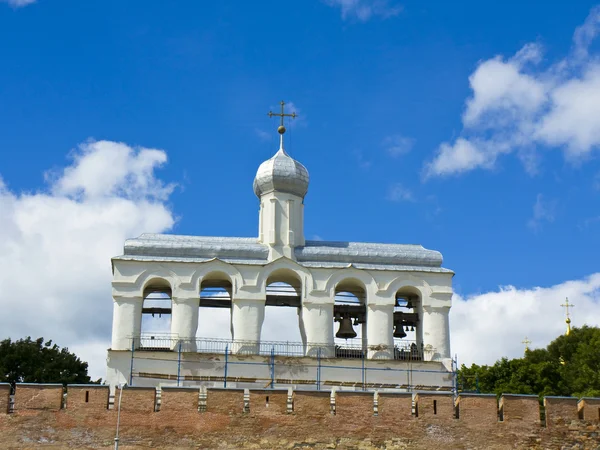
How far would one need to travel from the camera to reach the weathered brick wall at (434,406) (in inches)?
997

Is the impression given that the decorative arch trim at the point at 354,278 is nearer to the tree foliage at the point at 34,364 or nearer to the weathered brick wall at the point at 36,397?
the weathered brick wall at the point at 36,397

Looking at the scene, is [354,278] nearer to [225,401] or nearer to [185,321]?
[185,321]

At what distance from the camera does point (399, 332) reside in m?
32.6

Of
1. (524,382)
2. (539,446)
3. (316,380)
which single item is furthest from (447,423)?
(524,382)

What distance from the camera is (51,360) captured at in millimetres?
39938

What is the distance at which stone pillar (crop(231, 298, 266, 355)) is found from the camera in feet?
98.3

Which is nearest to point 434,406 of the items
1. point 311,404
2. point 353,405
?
point 353,405

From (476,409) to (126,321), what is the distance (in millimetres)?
9930

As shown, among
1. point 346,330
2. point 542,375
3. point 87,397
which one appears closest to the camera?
point 87,397

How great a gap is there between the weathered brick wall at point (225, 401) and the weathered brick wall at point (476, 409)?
506cm

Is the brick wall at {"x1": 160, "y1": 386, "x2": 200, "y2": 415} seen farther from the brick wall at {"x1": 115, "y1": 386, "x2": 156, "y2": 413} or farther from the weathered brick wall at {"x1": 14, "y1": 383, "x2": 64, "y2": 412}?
the weathered brick wall at {"x1": 14, "y1": 383, "x2": 64, "y2": 412}

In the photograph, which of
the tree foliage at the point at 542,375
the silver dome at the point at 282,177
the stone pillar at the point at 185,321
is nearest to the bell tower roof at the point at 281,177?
the silver dome at the point at 282,177

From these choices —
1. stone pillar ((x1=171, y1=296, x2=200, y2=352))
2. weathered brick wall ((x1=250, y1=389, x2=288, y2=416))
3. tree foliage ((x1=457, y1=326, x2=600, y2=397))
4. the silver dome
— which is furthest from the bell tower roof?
tree foliage ((x1=457, y1=326, x2=600, y2=397))

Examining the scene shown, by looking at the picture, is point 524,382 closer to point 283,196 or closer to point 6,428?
point 283,196
